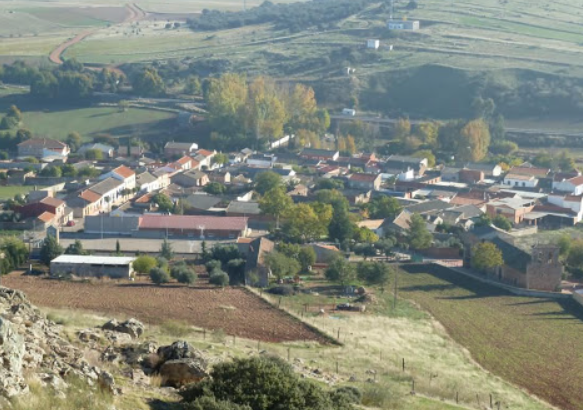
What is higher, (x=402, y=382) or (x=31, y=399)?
(x=31, y=399)

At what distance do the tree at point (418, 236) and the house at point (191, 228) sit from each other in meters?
6.16

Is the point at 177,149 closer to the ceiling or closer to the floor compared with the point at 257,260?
closer to the floor

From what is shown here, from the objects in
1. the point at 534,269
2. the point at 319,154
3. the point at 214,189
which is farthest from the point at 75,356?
the point at 319,154

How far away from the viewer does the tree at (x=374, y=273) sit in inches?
1253

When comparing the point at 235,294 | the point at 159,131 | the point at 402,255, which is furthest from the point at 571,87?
the point at 235,294

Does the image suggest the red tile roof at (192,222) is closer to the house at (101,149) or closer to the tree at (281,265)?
the tree at (281,265)

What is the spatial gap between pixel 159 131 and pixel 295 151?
10113 millimetres

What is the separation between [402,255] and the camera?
1447 inches

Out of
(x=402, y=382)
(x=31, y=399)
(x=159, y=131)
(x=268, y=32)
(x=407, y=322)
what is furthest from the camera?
(x=268, y=32)

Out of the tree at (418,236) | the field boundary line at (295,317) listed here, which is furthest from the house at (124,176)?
the field boundary line at (295,317)

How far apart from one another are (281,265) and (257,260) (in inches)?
35.4

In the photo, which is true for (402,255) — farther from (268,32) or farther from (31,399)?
(268,32)

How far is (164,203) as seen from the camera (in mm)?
42781

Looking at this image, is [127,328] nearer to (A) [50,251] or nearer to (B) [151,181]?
(A) [50,251]
